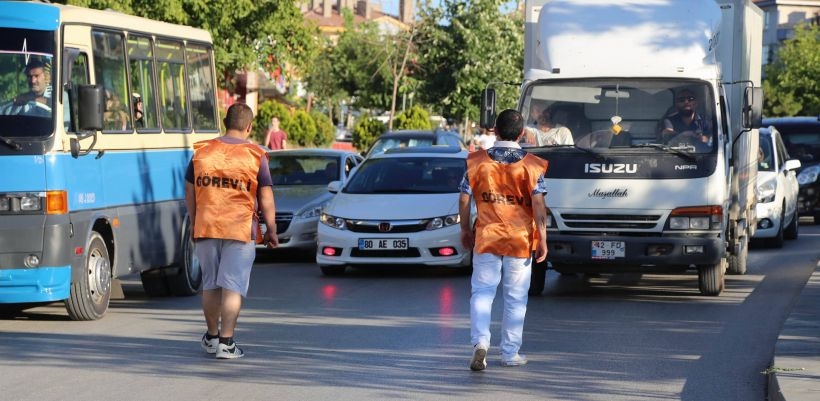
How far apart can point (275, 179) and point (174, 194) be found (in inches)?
234

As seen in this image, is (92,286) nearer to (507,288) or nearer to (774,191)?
(507,288)

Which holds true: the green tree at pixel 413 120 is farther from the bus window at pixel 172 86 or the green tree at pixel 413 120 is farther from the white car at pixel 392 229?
the bus window at pixel 172 86

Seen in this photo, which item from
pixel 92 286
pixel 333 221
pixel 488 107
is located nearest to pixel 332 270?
pixel 333 221

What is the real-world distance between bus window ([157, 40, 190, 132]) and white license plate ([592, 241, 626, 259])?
4.51 m

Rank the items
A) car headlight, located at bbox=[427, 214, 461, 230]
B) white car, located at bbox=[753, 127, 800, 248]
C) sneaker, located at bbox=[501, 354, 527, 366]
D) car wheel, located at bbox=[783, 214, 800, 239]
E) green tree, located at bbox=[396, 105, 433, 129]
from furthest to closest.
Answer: green tree, located at bbox=[396, 105, 433, 129] → car wheel, located at bbox=[783, 214, 800, 239] → white car, located at bbox=[753, 127, 800, 248] → car headlight, located at bbox=[427, 214, 461, 230] → sneaker, located at bbox=[501, 354, 527, 366]

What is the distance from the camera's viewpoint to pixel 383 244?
1733cm

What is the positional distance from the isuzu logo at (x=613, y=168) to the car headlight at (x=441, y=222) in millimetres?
3206

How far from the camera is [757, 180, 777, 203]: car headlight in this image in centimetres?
2252

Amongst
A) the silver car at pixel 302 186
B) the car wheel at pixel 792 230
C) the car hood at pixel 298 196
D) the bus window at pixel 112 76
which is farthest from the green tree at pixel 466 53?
the bus window at pixel 112 76

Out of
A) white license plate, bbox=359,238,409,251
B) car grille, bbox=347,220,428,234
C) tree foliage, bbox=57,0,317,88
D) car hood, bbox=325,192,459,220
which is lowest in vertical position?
white license plate, bbox=359,238,409,251

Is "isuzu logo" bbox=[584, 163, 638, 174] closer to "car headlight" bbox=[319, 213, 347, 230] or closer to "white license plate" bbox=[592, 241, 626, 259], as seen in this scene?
"white license plate" bbox=[592, 241, 626, 259]

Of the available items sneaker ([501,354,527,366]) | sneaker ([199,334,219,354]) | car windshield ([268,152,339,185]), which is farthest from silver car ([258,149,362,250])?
sneaker ([501,354,527,366])

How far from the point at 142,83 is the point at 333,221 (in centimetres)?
367

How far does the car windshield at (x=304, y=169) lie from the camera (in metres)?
21.6
